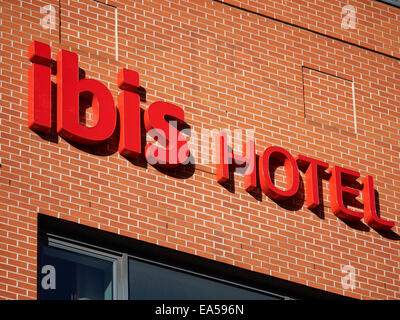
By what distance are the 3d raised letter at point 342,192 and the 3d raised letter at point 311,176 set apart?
0.23 meters

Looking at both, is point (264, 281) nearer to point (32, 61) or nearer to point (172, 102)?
point (172, 102)

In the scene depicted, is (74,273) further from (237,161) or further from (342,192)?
(342,192)

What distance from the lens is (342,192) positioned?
61.5ft

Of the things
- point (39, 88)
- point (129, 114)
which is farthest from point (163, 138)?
point (39, 88)

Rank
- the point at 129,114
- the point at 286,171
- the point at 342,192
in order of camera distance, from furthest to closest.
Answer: the point at 342,192
the point at 286,171
the point at 129,114

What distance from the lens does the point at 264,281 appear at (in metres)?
17.6

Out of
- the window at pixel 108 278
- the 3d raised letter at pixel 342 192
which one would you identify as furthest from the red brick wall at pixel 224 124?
the window at pixel 108 278

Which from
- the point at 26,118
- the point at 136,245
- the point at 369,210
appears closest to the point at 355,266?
the point at 369,210

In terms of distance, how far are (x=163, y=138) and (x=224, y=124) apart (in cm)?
113

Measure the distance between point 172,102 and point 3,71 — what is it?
8.21ft

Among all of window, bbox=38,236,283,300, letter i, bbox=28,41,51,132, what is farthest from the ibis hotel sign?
window, bbox=38,236,283,300

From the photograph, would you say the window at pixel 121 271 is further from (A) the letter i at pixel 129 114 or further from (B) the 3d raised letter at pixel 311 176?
(B) the 3d raised letter at pixel 311 176

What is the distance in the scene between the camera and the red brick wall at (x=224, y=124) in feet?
53.9

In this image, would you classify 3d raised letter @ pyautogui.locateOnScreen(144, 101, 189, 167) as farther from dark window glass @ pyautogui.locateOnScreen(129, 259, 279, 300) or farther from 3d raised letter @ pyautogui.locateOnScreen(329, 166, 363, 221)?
3d raised letter @ pyautogui.locateOnScreen(329, 166, 363, 221)
